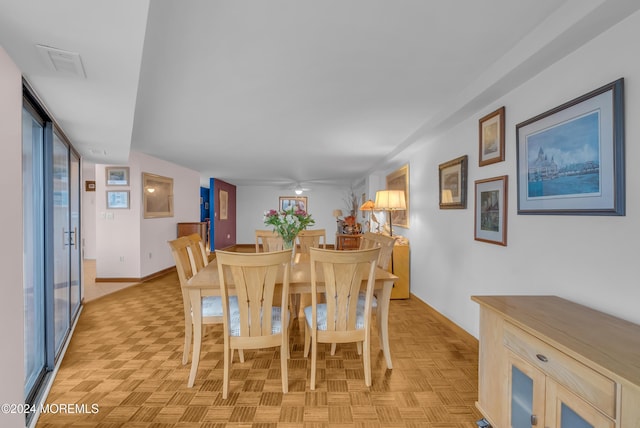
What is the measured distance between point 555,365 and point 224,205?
950 cm

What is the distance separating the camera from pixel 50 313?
2346 millimetres

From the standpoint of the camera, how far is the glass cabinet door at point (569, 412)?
3.47ft

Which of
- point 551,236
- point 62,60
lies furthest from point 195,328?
point 551,236

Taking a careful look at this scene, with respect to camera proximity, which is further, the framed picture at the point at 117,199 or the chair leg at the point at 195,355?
the framed picture at the point at 117,199

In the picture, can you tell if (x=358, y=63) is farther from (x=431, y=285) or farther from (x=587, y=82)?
(x=431, y=285)

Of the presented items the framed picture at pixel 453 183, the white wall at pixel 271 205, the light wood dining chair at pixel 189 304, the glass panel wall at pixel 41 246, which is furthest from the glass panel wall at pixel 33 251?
the white wall at pixel 271 205

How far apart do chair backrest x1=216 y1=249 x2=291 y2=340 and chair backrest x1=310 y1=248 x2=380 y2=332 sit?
0.70 ft

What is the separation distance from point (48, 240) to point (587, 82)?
12.0ft

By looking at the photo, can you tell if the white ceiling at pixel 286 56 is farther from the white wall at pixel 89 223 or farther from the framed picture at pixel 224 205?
the framed picture at pixel 224 205

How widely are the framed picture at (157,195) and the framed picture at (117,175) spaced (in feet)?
0.87

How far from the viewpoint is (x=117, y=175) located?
5.28m

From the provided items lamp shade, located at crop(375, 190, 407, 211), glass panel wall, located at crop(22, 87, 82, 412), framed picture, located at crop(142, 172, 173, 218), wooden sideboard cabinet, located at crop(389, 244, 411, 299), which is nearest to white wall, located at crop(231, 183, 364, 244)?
framed picture, located at crop(142, 172, 173, 218)

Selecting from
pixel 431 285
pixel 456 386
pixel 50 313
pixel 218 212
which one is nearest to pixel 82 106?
pixel 50 313

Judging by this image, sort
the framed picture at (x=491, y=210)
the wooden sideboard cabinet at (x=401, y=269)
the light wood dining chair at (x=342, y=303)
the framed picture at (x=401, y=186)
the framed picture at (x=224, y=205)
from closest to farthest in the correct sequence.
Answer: the light wood dining chair at (x=342, y=303) < the framed picture at (x=491, y=210) < the wooden sideboard cabinet at (x=401, y=269) < the framed picture at (x=401, y=186) < the framed picture at (x=224, y=205)
